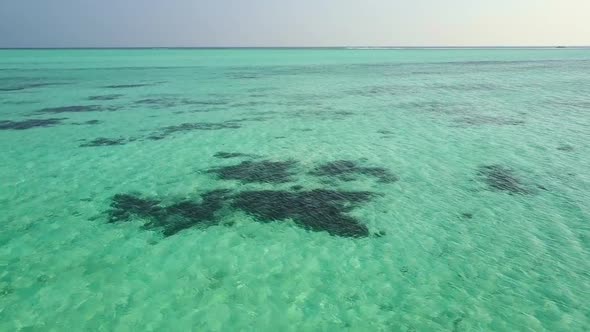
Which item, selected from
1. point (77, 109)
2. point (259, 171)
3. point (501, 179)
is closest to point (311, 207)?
point (259, 171)

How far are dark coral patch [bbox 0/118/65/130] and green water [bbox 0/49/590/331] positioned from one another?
44 cm

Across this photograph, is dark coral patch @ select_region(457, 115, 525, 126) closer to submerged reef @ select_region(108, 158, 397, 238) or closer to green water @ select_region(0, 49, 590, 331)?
green water @ select_region(0, 49, 590, 331)

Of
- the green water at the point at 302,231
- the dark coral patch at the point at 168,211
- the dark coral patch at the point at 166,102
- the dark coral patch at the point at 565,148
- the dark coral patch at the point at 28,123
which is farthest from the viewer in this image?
the dark coral patch at the point at 166,102

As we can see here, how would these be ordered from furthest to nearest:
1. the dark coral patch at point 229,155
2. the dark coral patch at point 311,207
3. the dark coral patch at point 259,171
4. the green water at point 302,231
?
the dark coral patch at point 229,155 < the dark coral patch at point 259,171 < the dark coral patch at point 311,207 < the green water at point 302,231

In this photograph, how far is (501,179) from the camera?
11086mm

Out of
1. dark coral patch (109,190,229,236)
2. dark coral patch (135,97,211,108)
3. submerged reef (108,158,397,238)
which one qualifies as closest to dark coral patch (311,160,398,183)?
submerged reef (108,158,397,238)

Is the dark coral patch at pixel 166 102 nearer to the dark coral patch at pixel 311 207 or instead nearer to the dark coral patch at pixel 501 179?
the dark coral patch at pixel 311 207

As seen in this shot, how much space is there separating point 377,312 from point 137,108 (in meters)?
→ 20.8

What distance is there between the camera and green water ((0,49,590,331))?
601 cm

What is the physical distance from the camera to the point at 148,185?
35.8 ft

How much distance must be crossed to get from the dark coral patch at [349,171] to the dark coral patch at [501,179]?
8.05 feet

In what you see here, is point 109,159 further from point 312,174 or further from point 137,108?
point 137,108

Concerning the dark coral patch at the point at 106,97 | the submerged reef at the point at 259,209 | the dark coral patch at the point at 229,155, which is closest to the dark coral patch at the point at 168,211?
the submerged reef at the point at 259,209

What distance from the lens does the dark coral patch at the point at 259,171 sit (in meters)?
11.4
